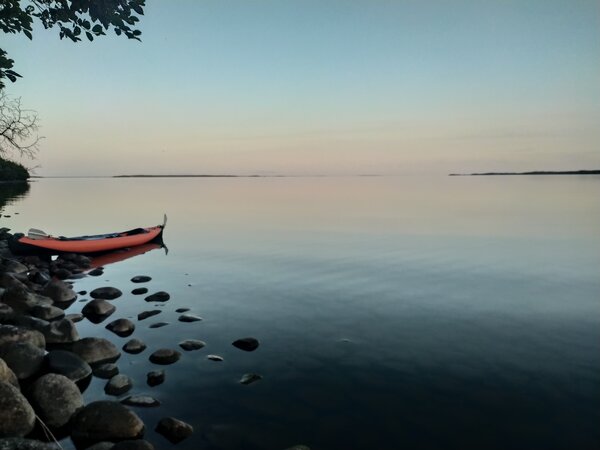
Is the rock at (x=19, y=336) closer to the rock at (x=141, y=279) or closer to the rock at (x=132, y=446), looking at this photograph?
the rock at (x=132, y=446)

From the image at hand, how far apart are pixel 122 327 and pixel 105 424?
5.58 meters

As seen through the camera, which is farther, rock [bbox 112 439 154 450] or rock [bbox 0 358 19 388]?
rock [bbox 0 358 19 388]

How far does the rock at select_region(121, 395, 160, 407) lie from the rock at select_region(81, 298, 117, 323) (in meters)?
5.68

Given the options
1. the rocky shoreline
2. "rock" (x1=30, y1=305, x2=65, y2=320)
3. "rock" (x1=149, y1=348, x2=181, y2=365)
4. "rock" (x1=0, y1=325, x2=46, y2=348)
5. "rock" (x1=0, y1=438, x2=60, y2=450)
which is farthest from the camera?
"rock" (x1=30, y1=305, x2=65, y2=320)

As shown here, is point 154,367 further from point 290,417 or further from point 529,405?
point 529,405

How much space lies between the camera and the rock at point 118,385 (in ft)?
27.7

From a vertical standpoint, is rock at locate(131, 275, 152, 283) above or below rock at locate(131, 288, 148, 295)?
below

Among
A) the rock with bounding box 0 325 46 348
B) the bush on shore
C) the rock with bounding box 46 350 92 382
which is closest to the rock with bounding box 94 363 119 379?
the rock with bounding box 46 350 92 382

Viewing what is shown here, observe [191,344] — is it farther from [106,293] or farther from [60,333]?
[106,293]

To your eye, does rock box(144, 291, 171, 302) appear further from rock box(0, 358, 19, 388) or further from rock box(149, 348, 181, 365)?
rock box(0, 358, 19, 388)

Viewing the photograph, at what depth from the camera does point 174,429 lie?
23.7ft

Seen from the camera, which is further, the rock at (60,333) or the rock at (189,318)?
the rock at (189,318)

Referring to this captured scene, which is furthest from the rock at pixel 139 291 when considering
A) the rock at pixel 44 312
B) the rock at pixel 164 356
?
the rock at pixel 164 356

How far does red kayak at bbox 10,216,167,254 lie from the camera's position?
22172 mm
